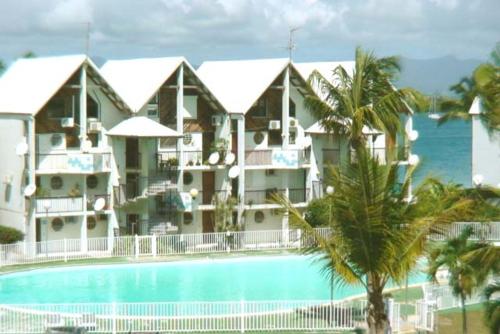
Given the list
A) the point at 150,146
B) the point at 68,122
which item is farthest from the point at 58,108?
the point at 150,146

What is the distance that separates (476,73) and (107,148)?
83.8 ft

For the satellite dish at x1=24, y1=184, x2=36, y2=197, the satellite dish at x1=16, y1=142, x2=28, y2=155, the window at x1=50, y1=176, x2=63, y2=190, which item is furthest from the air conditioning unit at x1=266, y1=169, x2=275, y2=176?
the satellite dish at x1=16, y1=142, x2=28, y2=155

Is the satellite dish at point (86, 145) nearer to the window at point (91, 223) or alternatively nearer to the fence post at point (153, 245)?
the window at point (91, 223)

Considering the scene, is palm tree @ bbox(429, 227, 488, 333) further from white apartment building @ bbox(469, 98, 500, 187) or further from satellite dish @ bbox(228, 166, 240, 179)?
white apartment building @ bbox(469, 98, 500, 187)

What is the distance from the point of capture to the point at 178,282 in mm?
37219

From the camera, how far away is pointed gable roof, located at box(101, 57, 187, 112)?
44.4 m

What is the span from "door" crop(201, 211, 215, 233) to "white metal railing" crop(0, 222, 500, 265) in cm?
284

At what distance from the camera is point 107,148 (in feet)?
Answer: 145

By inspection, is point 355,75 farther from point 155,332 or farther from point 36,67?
point 36,67

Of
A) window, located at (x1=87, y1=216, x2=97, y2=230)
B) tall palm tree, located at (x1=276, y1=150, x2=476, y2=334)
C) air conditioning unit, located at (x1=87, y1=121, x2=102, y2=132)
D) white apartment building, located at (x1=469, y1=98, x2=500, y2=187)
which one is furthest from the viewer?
white apartment building, located at (x1=469, y1=98, x2=500, y2=187)

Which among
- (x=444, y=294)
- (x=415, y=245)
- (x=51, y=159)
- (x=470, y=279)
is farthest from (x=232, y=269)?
(x=415, y=245)

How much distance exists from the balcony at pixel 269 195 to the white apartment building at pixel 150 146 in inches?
2.5

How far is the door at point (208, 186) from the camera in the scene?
155 ft

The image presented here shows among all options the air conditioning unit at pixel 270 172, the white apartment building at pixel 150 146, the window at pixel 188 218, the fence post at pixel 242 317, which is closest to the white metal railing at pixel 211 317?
the fence post at pixel 242 317
